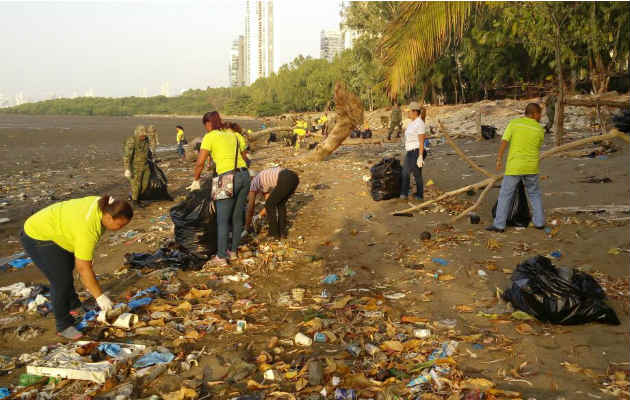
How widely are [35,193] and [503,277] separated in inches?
387

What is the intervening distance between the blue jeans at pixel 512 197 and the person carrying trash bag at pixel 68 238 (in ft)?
14.7

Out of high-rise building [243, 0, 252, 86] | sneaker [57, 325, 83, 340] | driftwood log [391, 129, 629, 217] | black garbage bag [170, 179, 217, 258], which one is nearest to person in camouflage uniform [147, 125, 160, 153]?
black garbage bag [170, 179, 217, 258]

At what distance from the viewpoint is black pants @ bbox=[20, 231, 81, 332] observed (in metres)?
3.14

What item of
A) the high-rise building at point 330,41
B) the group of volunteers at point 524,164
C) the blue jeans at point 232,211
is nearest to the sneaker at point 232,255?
the blue jeans at point 232,211

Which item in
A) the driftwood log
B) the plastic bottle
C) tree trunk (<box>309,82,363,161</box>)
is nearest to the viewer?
the plastic bottle

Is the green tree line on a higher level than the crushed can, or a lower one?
higher

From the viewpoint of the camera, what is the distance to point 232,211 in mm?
4906

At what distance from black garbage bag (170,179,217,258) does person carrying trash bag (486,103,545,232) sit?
3692 millimetres

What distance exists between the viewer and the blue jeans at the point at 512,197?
5.25 m

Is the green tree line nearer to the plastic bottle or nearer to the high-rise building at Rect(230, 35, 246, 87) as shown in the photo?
the plastic bottle

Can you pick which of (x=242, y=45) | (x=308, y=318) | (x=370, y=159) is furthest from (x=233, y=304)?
(x=242, y=45)

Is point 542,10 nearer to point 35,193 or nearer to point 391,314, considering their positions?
point 391,314

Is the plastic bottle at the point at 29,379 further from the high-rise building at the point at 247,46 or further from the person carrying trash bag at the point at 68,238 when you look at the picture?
the high-rise building at the point at 247,46

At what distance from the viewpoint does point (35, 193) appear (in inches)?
367
